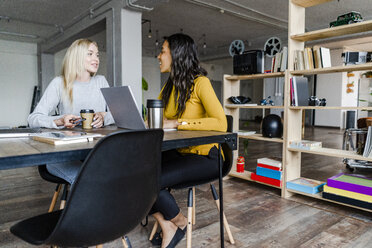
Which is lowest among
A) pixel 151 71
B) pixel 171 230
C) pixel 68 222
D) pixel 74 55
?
pixel 171 230

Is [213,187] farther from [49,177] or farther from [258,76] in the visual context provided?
[258,76]

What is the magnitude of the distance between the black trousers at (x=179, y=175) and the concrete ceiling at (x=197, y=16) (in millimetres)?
3247

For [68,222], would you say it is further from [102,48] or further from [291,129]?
[102,48]

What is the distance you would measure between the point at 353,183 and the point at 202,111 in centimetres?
155

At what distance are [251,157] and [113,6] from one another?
337 cm

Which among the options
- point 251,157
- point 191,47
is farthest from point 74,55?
point 251,157

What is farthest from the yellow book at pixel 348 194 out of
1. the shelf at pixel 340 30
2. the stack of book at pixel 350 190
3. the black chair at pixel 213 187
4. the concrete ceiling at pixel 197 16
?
the concrete ceiling at pixel 197 16

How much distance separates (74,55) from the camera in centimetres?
197

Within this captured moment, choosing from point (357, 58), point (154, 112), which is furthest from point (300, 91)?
point (154, 112)

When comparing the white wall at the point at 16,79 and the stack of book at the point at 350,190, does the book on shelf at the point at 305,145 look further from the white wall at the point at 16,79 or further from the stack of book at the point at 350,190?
the white wall at the point at 16,79

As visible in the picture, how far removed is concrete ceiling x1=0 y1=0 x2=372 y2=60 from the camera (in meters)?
5.83

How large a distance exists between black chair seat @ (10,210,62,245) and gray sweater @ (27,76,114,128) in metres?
0.83

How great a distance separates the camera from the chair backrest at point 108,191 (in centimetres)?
82

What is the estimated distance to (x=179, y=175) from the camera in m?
1.44
